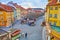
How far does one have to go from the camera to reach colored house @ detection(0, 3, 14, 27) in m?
2.82

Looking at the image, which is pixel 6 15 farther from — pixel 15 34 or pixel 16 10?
pixel 15 34

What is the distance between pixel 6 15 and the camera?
9.29ft

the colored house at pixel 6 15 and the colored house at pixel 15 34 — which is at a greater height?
the colored house at pixel 6 15

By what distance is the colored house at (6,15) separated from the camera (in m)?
2.82

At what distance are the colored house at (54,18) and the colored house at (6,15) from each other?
0.63m

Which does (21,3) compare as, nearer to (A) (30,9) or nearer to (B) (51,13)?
(A) (30,9)

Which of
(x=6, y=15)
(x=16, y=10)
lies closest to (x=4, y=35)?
(x=6, y=15)

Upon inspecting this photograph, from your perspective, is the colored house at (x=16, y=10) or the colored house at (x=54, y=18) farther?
the colored house at (x=16, y=10)

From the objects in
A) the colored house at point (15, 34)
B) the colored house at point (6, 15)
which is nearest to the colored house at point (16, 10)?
the colored house at point (6, 15)

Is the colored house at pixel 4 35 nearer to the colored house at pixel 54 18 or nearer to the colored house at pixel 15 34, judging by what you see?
the colored house at pixel 15 34

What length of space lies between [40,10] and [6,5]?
583 mm

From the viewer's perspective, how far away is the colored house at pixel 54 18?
261 centimetres

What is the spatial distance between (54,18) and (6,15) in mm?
812

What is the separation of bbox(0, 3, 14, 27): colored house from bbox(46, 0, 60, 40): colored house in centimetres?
63
